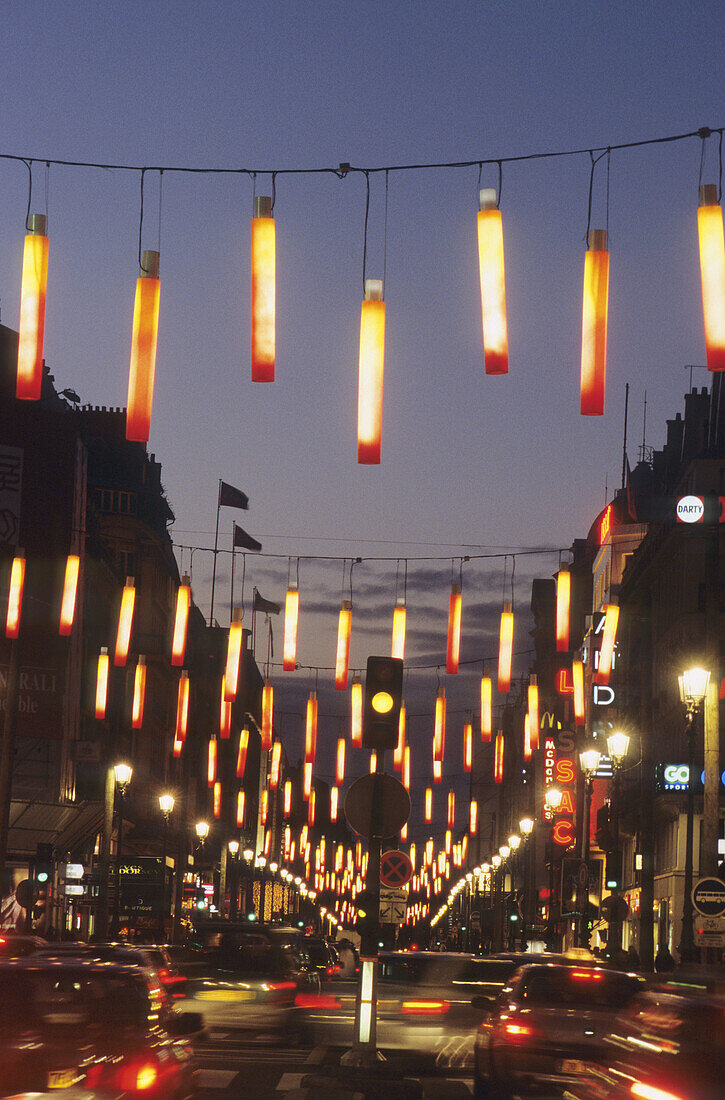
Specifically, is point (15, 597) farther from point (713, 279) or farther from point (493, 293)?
point (713, 279)

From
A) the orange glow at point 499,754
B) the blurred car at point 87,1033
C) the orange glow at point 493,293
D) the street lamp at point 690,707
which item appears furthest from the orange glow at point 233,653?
the blurred car at point 87,1033

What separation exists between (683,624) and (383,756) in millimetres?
45510

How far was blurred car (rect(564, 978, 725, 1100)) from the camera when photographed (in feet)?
30.3

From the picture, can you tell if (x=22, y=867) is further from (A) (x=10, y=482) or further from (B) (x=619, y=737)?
(B) (x=619, y=737)

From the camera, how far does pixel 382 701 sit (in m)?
19.0

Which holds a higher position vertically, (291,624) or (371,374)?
(291,624)

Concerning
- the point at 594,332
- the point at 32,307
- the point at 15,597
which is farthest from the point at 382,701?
the point at 15,597

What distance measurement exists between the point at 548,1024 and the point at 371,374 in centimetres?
695

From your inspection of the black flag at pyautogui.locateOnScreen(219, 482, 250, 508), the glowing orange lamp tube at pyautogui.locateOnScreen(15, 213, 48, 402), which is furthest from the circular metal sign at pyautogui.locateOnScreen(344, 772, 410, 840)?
the black flag at pyautogui.locateOnScreen(219, 482, 250, 508)

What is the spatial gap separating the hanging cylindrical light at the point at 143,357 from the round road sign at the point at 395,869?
8.04 meters

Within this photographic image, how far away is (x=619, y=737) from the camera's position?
39.0m

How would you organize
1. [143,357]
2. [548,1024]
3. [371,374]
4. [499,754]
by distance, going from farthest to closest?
[499,754], [548,1024], [371,374], [143,357]

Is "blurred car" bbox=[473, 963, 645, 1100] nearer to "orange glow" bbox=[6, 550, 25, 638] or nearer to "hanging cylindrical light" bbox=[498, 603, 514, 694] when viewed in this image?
"hanging cylindrical light" bbox=[498, 603, 514, 694]

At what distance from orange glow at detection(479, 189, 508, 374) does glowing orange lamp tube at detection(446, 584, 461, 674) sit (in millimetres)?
17570
